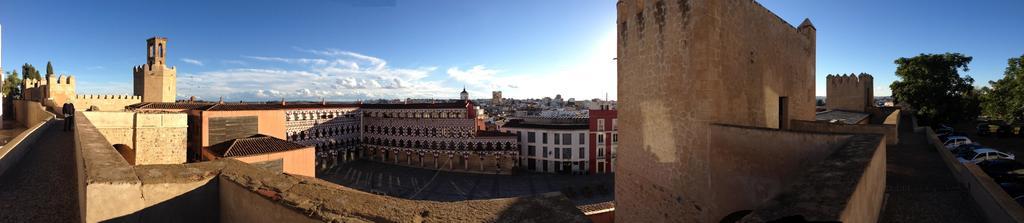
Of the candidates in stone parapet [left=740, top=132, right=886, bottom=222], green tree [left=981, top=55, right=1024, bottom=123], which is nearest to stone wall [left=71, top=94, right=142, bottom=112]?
stone parapet [left=740, top=132, right=886, bottom=222]

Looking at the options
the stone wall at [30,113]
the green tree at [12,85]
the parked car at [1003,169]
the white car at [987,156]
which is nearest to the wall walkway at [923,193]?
the parked car at [1003,169]

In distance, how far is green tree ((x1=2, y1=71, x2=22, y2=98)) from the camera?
29.8 meters

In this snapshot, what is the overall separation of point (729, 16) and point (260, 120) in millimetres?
26435

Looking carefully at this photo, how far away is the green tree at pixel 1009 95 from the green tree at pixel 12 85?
184 feet

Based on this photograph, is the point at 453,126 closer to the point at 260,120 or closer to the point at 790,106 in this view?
the point at 260,120

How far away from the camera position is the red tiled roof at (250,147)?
18.2 m

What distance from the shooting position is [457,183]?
31.6 meters

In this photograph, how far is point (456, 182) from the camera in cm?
3188

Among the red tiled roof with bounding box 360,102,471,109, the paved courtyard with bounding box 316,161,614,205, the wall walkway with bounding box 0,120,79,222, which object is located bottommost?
the paved courtyard with bounding box 316,161,614,205

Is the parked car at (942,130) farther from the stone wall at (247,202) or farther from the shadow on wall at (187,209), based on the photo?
the shadow on wall at (187,209)

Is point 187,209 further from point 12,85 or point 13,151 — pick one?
point 12,85

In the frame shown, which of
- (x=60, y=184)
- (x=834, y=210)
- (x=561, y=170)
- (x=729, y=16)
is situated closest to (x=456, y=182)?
(x=561, y=170)

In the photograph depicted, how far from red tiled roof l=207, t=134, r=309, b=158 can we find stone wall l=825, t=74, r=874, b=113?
29390 mm

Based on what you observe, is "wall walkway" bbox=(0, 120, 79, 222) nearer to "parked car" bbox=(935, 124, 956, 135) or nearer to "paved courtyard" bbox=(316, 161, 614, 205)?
"paved courtyard" bbox=(316, 161, 614, 205)
